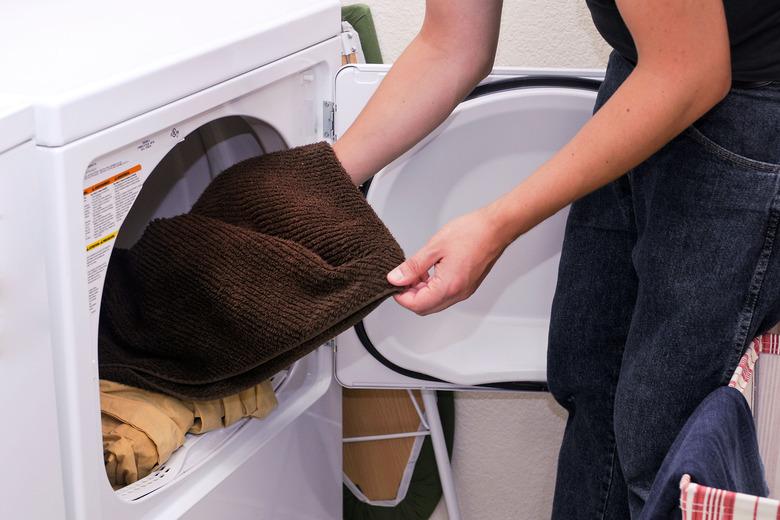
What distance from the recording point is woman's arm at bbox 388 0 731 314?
→ 812mm

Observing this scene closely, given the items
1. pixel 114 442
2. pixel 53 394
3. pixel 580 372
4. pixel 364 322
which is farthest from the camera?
pixel 364 322

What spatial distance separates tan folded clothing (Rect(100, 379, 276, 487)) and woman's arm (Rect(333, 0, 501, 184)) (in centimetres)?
36

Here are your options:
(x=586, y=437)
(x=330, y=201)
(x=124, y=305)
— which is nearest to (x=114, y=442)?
(x=124, y=305)

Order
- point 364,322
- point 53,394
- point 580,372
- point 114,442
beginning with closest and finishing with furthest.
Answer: point 53,394, point 114,442, point 580,372, point 364,322

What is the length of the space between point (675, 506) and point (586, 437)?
52cm

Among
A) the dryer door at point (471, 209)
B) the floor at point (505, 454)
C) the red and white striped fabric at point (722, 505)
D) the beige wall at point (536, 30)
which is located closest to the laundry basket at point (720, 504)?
the red and white striped fabric at point (722, 505)

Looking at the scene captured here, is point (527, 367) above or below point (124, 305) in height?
below

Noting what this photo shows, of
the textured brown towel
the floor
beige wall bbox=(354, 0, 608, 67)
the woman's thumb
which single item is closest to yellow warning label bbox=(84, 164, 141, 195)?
the textured brown towel

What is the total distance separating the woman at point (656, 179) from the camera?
0.85 metres

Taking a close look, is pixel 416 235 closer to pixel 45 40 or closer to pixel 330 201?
pixel 330 201

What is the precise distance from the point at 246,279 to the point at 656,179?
0.46 metres

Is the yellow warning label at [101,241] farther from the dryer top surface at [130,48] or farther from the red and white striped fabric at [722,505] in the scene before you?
the red and white striped fabric at [722,505]

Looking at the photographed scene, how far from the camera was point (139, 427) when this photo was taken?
42.4 inches

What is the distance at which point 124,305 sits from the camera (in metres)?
1.11
